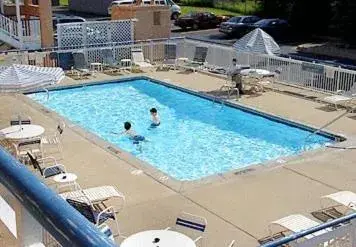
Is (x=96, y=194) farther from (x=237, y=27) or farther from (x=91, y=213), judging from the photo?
(x=237, y=27)

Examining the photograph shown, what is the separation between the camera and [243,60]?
65.2 feet

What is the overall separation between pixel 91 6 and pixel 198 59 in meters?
29.3

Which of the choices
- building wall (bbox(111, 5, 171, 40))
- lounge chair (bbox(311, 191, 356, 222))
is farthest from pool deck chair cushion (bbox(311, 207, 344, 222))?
building wall (bbox(111, 5, 171, 40))

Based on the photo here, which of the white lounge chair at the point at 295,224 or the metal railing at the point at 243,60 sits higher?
the metal railing at the point at 243,60

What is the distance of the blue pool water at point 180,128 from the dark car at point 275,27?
1445 cm

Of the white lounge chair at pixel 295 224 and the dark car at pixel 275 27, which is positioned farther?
the dark car at pixel 275 27

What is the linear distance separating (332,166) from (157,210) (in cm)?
416

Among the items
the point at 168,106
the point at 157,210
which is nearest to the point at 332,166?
the point at 157,210

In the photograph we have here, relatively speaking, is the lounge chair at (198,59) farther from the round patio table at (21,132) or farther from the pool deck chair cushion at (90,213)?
the pool deck chair cushion at (90,213)

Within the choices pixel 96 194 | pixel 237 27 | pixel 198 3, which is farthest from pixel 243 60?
pixel 198 3

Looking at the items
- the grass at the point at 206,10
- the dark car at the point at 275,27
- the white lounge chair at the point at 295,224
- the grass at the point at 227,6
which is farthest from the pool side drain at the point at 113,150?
the grass at the point at 206,10

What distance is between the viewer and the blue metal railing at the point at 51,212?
114 centimetres

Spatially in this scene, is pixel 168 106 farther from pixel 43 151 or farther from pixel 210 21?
pixel 210 21

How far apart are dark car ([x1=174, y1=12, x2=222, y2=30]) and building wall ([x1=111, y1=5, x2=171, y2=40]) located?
10.8 metres
